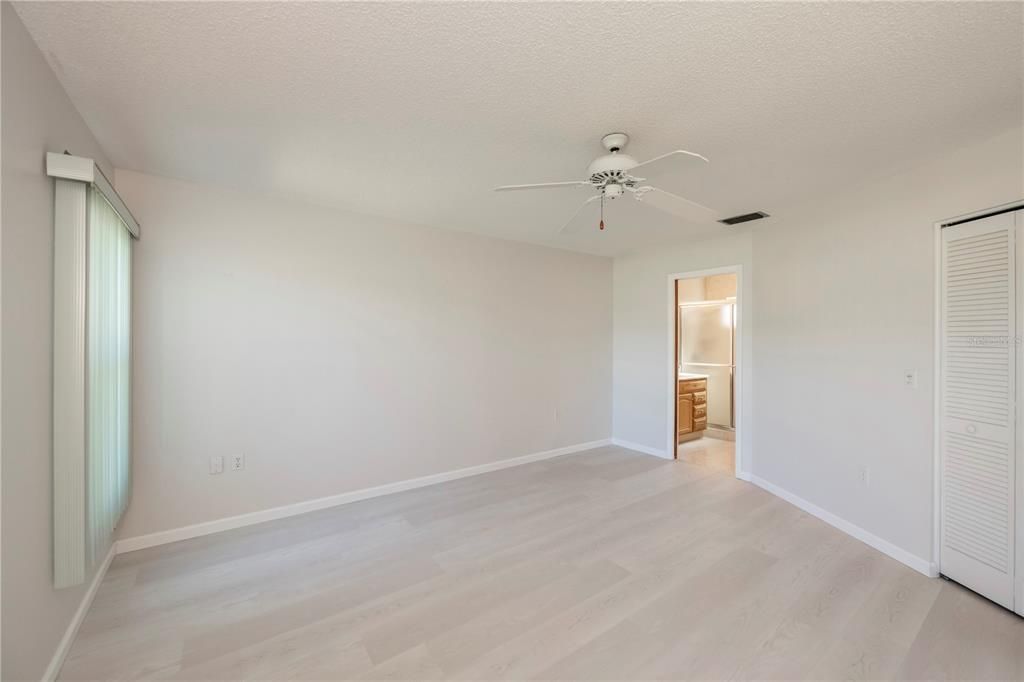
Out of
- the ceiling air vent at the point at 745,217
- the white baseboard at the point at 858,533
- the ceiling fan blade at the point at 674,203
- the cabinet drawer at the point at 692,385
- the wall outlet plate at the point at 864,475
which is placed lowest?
the white baseboard at the point at 858,533

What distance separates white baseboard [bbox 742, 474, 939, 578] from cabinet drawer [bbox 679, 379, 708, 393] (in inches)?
60.8

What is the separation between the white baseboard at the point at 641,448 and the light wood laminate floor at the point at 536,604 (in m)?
1.43

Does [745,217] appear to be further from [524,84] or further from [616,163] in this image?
[524,84]

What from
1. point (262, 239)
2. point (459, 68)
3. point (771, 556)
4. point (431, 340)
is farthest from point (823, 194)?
point (262, 239)

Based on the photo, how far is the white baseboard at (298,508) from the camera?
104 inches

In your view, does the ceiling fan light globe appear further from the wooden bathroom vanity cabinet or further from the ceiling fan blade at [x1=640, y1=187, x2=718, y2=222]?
→ the wooden bathroom vanity cabinet

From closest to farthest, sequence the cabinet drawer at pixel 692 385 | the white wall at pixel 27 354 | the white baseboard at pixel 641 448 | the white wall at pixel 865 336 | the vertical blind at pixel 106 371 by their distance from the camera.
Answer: the white wall at pixel 27 354
the vertical blind at pixel 106 371
the white wall at pixel 865 336
the white baseboard at pixel 641 448
the cabinet drawer at pixel 692 385

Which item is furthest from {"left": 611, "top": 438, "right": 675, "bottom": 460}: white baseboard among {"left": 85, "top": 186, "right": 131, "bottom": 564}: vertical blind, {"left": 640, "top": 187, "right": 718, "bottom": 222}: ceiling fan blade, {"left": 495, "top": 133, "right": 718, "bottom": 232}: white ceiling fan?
{"left": 85, "top": 186, "right": 131, "bottom": 564}: vertical blind

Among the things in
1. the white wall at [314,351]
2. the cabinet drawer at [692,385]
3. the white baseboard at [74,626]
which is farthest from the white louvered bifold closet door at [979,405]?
the white baseboard at [74,626]

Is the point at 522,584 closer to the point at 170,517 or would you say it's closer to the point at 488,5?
the point at 170,517

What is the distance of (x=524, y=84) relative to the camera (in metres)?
1.67

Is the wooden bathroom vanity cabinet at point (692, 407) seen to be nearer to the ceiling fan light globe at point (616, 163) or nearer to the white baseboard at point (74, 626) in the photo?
the ceiling fan light globe at point (616, 163)

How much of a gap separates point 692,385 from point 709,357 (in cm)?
103

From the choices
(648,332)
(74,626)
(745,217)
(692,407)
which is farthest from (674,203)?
(692,407)
